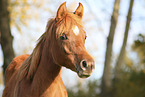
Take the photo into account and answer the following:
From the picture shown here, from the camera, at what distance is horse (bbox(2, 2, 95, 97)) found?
2334 millimetres

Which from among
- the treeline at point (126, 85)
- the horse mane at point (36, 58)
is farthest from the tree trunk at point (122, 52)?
the horse mane at point (36, 58)

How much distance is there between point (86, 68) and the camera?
7.11 ft

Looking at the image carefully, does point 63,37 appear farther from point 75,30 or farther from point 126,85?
point 126,85

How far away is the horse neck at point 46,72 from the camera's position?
2.69 meters

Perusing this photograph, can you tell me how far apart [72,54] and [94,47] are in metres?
22.6

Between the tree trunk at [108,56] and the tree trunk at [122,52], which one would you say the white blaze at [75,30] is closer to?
the tree trunk at [108,56]

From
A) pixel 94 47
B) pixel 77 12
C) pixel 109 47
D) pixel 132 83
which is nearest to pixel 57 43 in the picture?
pixel 77 12

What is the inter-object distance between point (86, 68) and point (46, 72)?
0.75 metres

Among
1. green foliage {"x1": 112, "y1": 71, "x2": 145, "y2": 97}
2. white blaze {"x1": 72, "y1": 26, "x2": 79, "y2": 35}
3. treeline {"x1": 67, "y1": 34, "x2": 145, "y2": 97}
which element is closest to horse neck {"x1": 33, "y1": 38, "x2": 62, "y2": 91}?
white blaze {"x1": 72, "y1": 26, "x2": 79, "y2": 35}

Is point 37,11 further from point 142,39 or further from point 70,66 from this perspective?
point 70,66

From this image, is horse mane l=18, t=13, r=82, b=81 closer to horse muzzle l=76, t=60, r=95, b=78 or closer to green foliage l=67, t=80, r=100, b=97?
horse muzzle l=76, t=60, r=95, b=78

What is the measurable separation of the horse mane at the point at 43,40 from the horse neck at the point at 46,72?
99 mm

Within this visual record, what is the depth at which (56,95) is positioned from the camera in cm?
273

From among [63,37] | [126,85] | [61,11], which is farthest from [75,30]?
[126,85]
